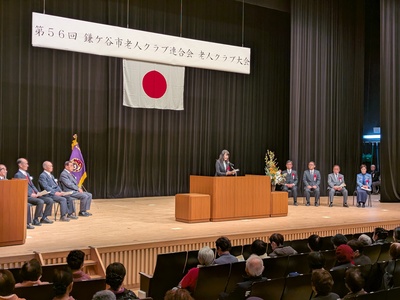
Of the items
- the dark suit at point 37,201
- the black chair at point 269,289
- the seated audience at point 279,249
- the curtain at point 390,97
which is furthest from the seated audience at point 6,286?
the curtain at point 390,97

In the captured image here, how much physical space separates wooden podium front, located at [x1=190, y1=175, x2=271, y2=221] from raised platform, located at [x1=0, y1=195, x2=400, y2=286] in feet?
0.63

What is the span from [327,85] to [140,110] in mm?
5056

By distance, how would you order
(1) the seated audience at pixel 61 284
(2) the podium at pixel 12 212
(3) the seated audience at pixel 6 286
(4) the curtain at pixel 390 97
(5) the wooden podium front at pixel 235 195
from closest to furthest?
1. (3) the seated audience at pixel 6 286
2. (1) the seated audience at pixel 61 284
3. (2) the podium at pixel 12 212
4. (5) the wooden podium front at pixel 235 195
5. (4) the curtain at pixel 390 97

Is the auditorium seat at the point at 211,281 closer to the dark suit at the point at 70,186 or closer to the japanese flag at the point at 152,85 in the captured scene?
the dark suit at the point at 70,186

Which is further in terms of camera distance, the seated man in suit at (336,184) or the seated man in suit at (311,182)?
the seated man in suit at (311,182)

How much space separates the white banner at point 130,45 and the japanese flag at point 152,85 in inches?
36.6


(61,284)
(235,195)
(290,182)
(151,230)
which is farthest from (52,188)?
(290,182)

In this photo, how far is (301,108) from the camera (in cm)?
1299

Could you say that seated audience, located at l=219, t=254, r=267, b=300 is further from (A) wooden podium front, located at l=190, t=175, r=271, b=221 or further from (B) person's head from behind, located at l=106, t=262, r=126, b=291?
(A) wooden podium front, located at l=190, t=175, r=271, b=221

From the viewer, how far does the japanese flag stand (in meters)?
11.1

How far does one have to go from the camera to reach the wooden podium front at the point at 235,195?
8070 mm

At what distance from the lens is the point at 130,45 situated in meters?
10.1

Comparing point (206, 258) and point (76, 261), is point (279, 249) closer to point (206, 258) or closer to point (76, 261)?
point (206, 258)

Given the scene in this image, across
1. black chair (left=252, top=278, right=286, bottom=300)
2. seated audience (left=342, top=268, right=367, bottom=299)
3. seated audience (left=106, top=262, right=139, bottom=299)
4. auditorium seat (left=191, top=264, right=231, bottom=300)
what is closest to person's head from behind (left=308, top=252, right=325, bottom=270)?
black chair (left=252, top=278, right=286, bottom=300)
